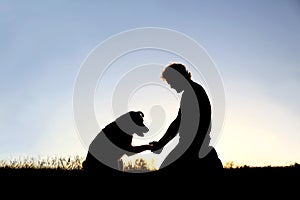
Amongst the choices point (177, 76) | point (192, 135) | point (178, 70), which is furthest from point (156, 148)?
point (178, 70)

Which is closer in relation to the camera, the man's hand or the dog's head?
the man's hand

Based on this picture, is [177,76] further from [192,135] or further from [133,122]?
[133,122]

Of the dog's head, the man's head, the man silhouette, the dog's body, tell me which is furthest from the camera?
the dog's head

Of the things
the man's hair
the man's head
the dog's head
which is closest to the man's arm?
the man's head

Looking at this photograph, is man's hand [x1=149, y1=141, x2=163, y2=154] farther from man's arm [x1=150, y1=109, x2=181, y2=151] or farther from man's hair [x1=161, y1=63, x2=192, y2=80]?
man's hair [x1=161, y1=63, x2=192, y2=80]

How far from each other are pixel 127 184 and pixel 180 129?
1.88 metres

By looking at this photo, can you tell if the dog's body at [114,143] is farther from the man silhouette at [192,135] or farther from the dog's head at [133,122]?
the man silhouette at [192,135]

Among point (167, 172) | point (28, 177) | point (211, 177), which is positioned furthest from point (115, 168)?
point (211, 177)

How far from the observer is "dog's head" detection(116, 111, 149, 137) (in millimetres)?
9805

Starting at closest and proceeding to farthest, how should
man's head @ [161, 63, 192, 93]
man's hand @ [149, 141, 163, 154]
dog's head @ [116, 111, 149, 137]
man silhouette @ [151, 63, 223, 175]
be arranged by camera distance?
1. man silhouette @ [151, 63, 223, 175]
2. man's head @ [161, 63, 192, 93]
3. man's hand @ [149, 141, 163, 154]
4. dog's head @ [116, 111, 149, 137]

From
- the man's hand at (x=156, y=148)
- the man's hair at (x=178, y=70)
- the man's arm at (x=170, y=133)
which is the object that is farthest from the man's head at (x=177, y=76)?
the man's hand at (x=156, y=148)

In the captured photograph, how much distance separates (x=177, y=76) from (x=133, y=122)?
3.09 meters

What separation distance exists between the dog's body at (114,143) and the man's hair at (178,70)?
2.73m

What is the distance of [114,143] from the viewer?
9617mm
